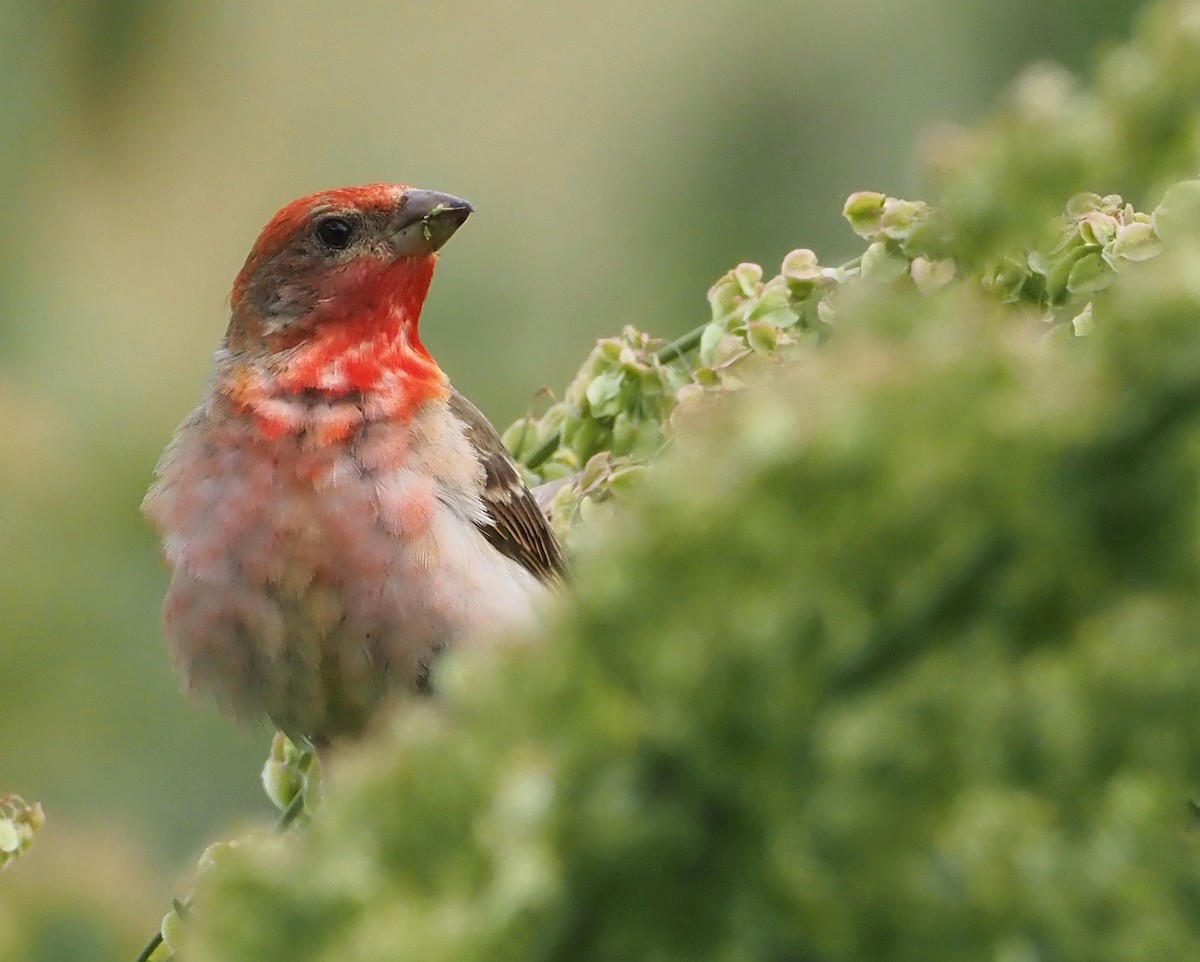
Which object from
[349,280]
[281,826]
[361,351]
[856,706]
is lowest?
[856,706]

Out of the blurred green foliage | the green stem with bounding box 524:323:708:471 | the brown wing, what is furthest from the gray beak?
the blurred green foliage

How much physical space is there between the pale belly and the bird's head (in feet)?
0.87

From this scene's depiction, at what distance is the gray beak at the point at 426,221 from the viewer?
3.26 meters

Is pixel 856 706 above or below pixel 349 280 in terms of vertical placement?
below

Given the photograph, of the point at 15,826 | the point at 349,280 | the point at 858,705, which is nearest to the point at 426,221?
the point at 349,280

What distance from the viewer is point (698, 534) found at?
0.75m

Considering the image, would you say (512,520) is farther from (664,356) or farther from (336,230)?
(664,356)

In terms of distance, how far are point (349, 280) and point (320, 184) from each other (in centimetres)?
709

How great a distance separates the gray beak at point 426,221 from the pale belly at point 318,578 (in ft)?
1.42

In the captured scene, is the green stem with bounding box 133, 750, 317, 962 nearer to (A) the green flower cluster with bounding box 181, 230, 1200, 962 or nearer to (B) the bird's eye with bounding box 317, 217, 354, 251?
(A) the green flower cluster with bounding box 181, 230, 1200, 962

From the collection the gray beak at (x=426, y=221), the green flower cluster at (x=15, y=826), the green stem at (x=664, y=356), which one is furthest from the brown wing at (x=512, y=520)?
the green flower cluster at (x=15, y=826)

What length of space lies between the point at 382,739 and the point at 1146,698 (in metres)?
0.38

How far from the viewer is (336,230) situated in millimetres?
3357

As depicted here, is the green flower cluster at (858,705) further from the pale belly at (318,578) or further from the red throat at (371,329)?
the red throat at (371,329)
